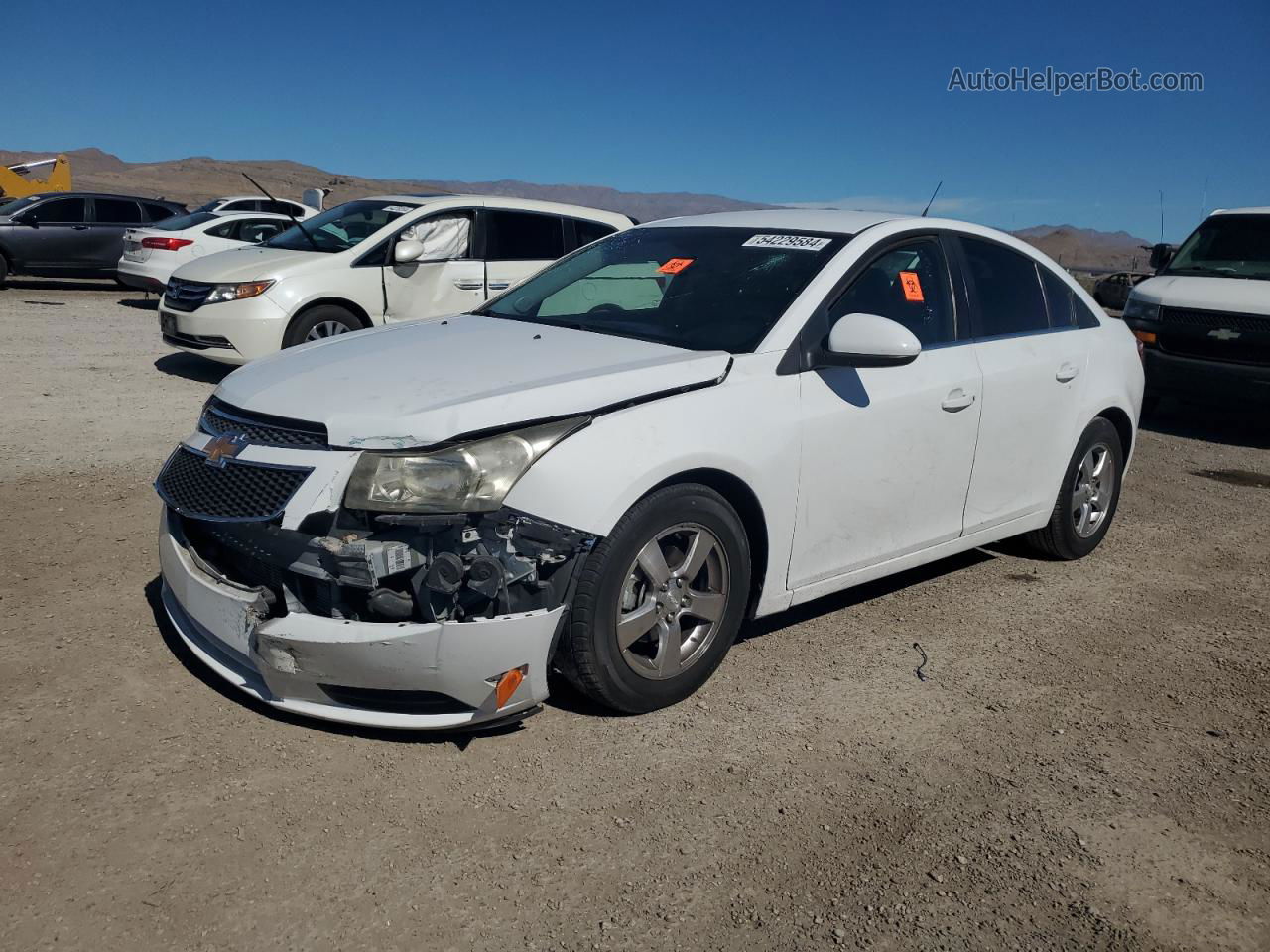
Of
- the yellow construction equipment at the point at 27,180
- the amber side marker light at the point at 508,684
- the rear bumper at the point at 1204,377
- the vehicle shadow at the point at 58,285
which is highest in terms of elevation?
the yellow construction equipment at the point at 27,180

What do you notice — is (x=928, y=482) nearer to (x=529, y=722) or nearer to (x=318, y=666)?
(x=529, y=722)

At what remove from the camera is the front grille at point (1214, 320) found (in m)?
8.93

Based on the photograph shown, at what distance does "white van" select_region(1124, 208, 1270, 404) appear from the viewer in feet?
29.5

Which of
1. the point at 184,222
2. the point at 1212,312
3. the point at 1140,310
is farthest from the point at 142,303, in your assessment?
the point at 1212,312

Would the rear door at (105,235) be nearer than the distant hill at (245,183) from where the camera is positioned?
Yes

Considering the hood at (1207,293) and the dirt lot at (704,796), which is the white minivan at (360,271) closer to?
the dirt lot at (704,796)

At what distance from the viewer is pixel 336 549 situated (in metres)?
3.26

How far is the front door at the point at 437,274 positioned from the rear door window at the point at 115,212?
413 inches

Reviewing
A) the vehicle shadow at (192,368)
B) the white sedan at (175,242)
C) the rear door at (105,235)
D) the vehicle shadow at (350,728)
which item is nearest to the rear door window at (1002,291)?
the vehicle shadow at (350,728)

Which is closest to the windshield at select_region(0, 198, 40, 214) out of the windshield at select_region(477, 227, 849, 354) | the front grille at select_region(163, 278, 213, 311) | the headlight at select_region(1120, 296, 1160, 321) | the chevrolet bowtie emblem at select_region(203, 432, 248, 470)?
the front grille at select_region(163, 278, 213, 311)

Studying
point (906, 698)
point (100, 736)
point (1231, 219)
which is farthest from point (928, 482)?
point (1231, 219)

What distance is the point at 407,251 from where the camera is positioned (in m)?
9.22

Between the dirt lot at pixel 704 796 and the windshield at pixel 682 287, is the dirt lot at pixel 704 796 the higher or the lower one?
the lower one

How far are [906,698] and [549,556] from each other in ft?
5.27
